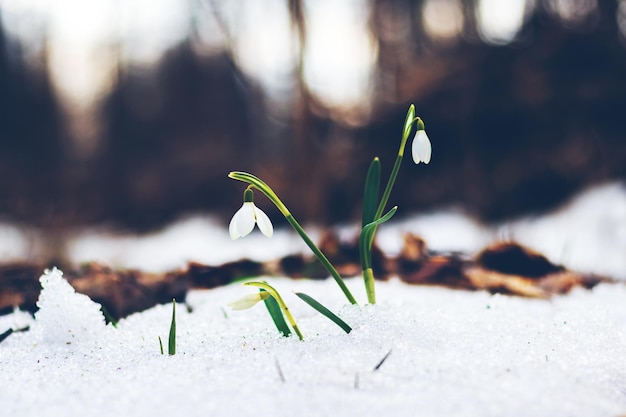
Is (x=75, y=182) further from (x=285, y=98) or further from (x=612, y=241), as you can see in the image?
(x=612, y=241)

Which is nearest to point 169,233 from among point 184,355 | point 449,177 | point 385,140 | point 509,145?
point 385,140

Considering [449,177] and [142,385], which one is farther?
[449,177]

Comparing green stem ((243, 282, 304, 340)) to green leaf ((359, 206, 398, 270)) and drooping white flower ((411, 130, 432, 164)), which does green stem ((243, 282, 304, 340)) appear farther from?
drooping white flower ((411, 130, 432, 164))

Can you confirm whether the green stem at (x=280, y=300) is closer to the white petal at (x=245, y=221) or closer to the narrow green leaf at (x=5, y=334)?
the white petal at (x=245, y=221)

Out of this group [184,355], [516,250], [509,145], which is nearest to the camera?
[184,355]

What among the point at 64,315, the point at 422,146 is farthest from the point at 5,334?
the point at 422,146

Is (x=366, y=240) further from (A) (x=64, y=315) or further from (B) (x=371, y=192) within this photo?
(A) (x=64, y=315)
